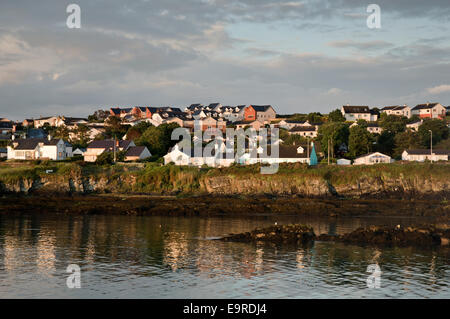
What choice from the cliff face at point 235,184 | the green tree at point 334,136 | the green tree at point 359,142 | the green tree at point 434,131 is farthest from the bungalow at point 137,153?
the green tree at point 434,131

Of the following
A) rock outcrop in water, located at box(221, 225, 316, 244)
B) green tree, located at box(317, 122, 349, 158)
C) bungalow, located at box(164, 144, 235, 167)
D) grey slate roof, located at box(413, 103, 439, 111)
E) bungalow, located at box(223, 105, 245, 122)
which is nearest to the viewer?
rock outcrop in water, located at box(221, 225, 316, 244)

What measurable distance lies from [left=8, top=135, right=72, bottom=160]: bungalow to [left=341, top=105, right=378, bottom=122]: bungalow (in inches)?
2726

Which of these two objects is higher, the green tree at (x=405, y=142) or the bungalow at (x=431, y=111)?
the bungalow at (x=431, y=111)

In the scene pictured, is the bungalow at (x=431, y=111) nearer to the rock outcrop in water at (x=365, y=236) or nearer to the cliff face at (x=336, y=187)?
the cliff face at (x=336, y=187)

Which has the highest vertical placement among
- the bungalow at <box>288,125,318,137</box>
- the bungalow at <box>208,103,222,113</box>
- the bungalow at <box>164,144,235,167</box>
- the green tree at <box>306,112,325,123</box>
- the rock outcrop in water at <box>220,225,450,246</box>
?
the bungalow at <box>208,103,222,113</box>

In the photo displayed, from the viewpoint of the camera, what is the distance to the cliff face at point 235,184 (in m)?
57.2

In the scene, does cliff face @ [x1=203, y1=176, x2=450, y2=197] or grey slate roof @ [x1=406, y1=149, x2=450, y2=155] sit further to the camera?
grey slate roof @ [x1=406, y1=149, x2=450, y2=155]

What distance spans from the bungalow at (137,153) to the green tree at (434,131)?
44701mm

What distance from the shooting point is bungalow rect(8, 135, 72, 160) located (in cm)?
8394

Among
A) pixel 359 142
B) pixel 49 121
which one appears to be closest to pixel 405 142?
pixel 359 142

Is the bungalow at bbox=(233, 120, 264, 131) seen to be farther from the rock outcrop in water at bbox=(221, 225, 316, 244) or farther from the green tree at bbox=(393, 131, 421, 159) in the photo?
the rock outcrop in water at bbox=(221, 225, 316, 244)

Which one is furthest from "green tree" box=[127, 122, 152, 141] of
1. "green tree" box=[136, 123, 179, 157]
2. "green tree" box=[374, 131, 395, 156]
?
"green tree" box=[374, 131, 395, 156]
